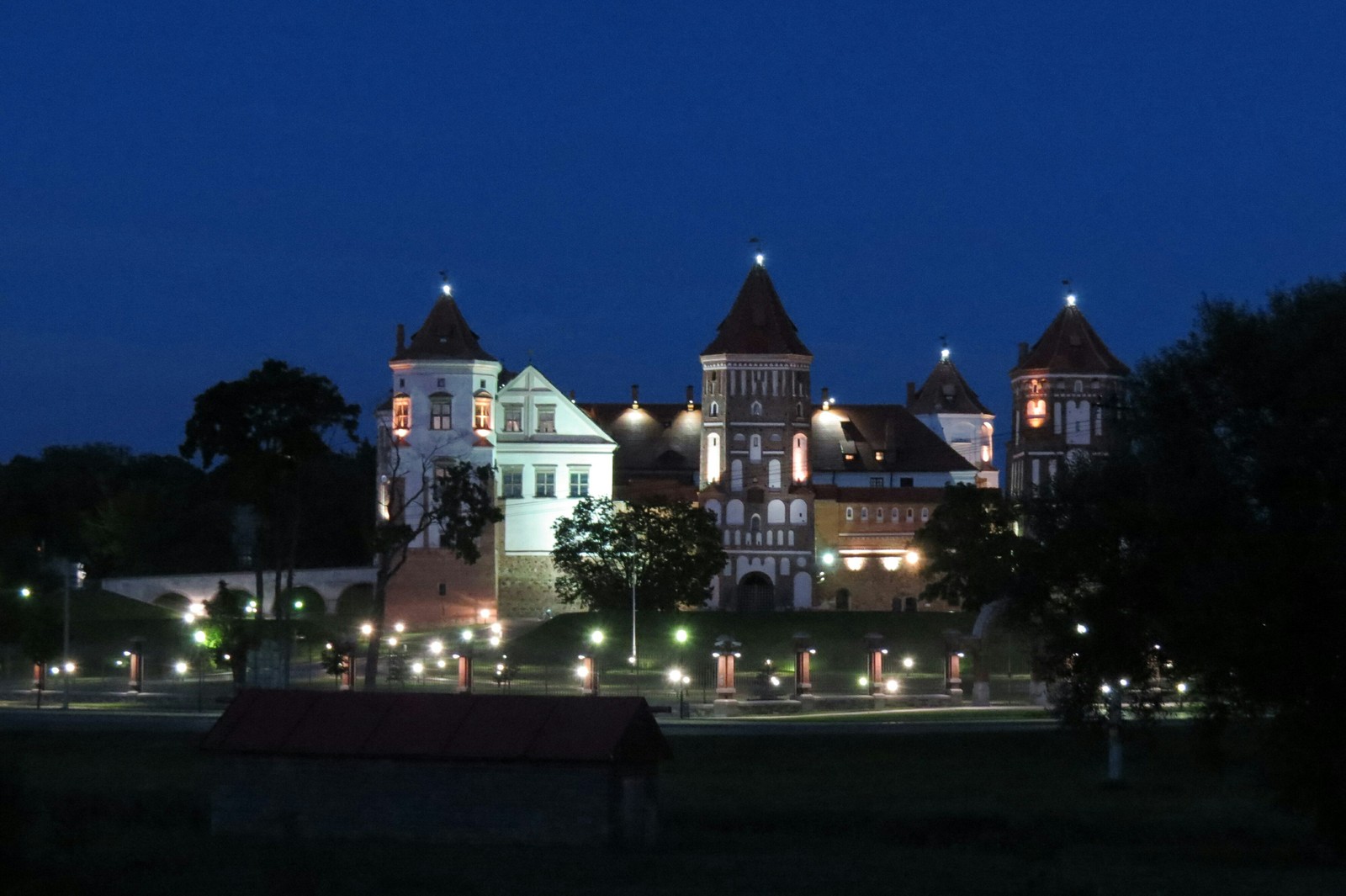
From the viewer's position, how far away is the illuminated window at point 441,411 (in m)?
91.5

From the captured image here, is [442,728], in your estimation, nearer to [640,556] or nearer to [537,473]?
[640,556]

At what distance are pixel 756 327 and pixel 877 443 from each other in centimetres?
1357

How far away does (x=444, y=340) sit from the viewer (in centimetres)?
9238

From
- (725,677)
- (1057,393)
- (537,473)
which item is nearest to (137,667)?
(725,677)

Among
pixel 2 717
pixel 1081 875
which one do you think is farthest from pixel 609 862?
pixel 2 717

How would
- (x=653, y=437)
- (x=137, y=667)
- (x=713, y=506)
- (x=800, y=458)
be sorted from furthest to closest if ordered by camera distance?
(x=653, y=437), (x=800, y=458), (x=713, y=506), (x=137, y=667)

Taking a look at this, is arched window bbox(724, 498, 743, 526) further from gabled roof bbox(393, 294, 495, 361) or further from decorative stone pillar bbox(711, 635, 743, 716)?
decorative stone pillar bbox(711, 635, 743, 716)

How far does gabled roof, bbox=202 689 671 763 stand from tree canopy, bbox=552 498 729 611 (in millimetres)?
54619

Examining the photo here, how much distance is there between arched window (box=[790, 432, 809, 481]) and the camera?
98619 mm

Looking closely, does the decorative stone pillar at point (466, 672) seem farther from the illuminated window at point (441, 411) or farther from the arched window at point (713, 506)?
the arched window at point (713, 506)

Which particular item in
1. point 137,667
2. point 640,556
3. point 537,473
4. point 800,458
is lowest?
point 137,667

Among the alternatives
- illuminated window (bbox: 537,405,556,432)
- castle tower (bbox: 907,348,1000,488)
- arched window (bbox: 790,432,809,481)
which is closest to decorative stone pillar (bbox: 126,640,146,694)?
illuminated window (bbox: 537,405,556,432)

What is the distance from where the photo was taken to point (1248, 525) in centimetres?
2781

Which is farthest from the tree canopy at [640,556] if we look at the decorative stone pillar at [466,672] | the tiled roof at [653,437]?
the decorative stone pillar at [466,672]
